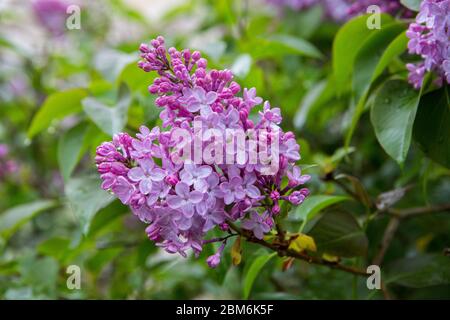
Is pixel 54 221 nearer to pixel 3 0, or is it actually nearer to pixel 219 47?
pixel 3 0

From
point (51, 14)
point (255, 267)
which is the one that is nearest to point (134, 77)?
point (255, 267)

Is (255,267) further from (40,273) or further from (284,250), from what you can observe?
(40,273)

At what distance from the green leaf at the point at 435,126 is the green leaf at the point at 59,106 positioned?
25.5 inches

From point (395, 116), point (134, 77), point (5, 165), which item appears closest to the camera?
point (395, 116)

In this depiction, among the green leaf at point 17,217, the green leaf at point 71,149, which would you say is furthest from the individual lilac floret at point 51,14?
the green leaf at point 71,149

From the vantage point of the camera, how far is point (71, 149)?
4.00 feet

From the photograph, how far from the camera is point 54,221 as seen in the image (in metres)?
2.07

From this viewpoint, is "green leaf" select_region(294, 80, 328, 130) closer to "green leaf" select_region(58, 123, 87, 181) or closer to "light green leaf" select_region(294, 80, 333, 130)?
"light green leaf" select_region(294, 80, 333, 130)

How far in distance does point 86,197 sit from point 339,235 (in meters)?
0.43

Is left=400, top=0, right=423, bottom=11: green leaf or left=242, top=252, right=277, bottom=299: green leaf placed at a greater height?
left=400, top=0, right=423, bottom=11: green leaf

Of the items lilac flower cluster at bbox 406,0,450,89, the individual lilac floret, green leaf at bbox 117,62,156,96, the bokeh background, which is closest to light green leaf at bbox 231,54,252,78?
the bokeh background

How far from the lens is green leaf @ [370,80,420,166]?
902 mm

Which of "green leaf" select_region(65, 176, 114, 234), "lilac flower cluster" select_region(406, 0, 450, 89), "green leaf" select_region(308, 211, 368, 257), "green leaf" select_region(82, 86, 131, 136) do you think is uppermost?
"green leaf" select_region(82, 86, 131, 136)

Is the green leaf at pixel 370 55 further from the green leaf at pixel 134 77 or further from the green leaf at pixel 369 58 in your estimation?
the green leaf at pixel 134 77
